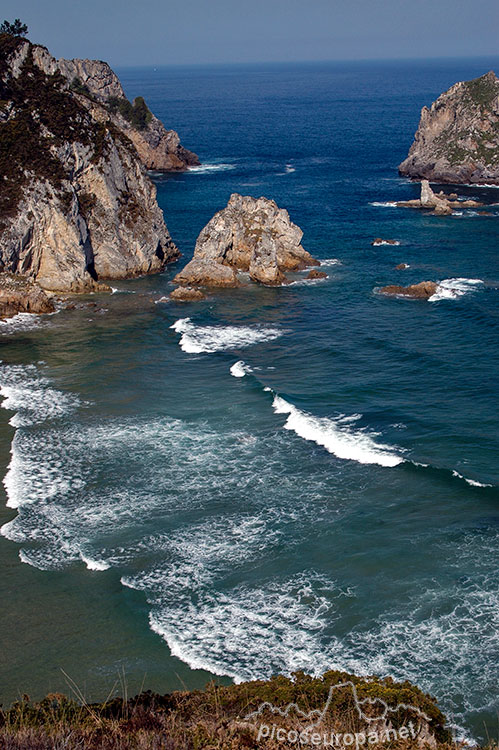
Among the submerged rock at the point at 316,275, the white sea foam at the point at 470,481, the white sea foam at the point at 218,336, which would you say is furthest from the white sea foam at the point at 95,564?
the submerged rock at the point at 316,275

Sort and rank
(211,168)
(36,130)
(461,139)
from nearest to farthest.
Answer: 1. (36,130)
2. (461,139)
3. (211,168)

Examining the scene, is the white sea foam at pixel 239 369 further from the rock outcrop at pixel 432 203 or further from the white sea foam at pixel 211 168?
the white sea foam at pixel 211 168

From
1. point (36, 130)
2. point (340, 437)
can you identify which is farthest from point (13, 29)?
point (340, 437)

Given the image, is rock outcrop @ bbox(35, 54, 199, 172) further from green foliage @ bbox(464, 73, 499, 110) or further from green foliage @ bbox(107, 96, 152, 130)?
green foliage @ bbox(464, 73, 499, 110)

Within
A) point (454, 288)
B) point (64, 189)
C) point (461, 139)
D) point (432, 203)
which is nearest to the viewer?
point (454, 288)

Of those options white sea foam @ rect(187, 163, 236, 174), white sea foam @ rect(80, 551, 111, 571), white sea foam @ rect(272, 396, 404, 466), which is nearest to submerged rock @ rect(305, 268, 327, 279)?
white sea foam @ rect(272, 396, 404, 466)

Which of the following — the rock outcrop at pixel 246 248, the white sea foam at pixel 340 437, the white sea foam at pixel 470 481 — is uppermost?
the rock outcrop at pixel 246 248

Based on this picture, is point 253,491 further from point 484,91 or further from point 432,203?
point 484,91
